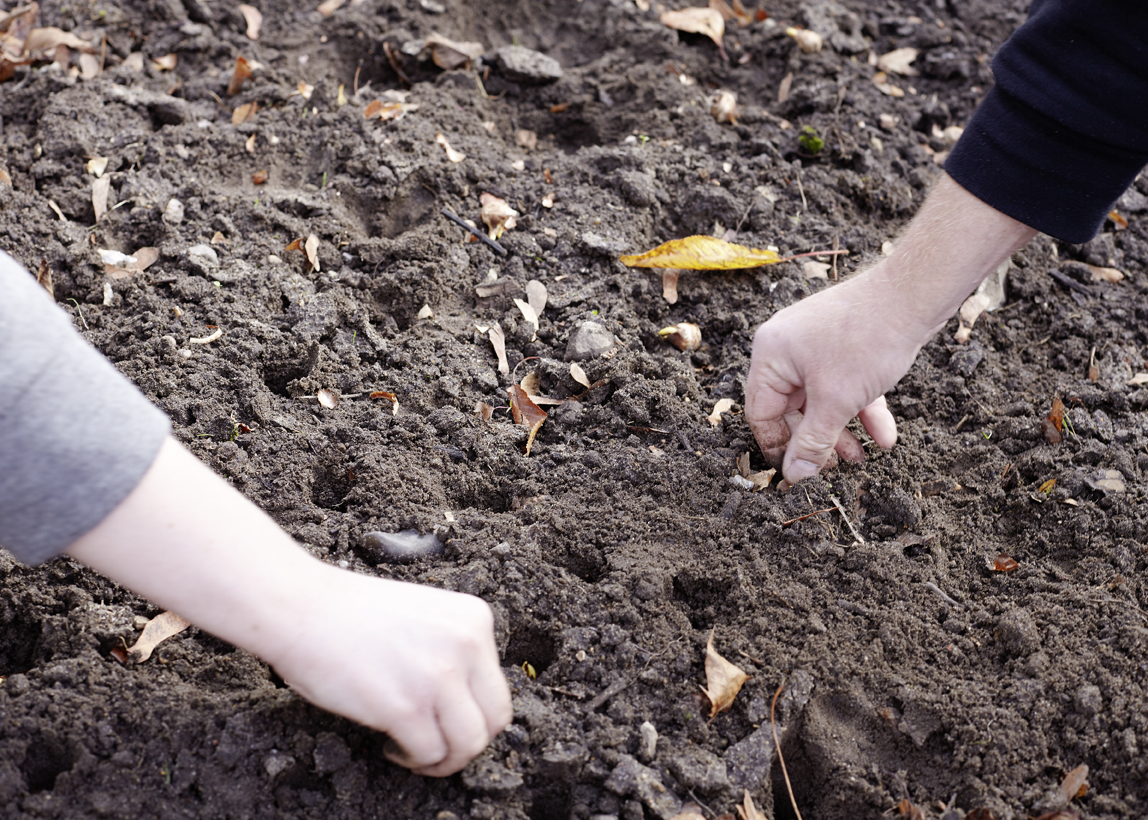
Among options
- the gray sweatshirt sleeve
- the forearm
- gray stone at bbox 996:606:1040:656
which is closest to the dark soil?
gray stone at bbox 996:606:1040:656

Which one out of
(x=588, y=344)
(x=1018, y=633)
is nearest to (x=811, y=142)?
(x=588, y=344)

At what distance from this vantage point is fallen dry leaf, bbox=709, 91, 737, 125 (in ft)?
10.9

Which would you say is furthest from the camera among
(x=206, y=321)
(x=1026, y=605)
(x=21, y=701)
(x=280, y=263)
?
(x=280, y=263)

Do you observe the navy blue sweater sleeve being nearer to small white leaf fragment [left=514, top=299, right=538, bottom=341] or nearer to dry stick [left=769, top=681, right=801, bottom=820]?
dry stick [left=769, top=681, right=801, bottom=820]

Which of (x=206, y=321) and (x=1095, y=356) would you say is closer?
(x=206, y=321)

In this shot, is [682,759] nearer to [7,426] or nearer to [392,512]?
[392,512]

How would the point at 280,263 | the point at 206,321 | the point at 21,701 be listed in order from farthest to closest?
the point at 280,263
the point at 206,321
the point at 21,701

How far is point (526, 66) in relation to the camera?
3434mm

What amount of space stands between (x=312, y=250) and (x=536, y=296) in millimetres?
716

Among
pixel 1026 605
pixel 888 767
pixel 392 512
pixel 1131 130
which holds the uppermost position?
pixel 1131 130

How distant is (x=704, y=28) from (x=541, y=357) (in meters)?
2.02

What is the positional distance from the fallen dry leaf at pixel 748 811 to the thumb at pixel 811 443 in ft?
2.56

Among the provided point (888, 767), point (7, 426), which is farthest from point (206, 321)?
point (888, 767)

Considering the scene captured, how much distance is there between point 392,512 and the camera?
2.03 metres
